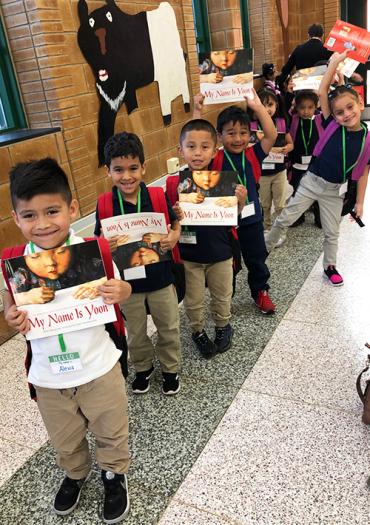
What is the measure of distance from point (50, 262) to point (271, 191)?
3014mm

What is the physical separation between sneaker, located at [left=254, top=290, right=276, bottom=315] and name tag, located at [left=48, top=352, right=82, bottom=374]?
5.10 feet

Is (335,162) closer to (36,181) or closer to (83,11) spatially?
(36,181)

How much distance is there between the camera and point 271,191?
3963 millimetres

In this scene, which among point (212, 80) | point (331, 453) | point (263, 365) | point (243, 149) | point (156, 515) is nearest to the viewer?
point (156, 515)

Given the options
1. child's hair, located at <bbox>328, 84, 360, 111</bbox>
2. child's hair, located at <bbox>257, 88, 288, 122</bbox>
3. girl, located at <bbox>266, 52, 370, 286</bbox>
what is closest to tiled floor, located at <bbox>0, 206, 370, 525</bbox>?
girl, located at <bbox>266, 52, 370, 286</bbox>

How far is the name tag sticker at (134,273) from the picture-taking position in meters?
1.83

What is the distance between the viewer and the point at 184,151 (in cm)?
215

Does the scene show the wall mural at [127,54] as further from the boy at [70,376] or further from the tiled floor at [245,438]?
the boy at [70,376]

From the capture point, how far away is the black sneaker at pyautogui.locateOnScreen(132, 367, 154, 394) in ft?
6.97

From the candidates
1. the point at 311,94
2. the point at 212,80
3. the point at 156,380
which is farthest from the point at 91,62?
the point at 156,380

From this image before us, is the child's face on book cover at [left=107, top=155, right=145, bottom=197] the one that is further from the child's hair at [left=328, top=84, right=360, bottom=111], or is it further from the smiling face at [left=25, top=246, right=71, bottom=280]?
the child's hair at [left=328, top=84, right=360, bottom=111]

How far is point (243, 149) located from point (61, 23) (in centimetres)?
197

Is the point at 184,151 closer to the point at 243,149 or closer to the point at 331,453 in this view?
the point at 243,149

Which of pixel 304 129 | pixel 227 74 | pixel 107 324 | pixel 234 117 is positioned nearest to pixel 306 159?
pixel 304 129
